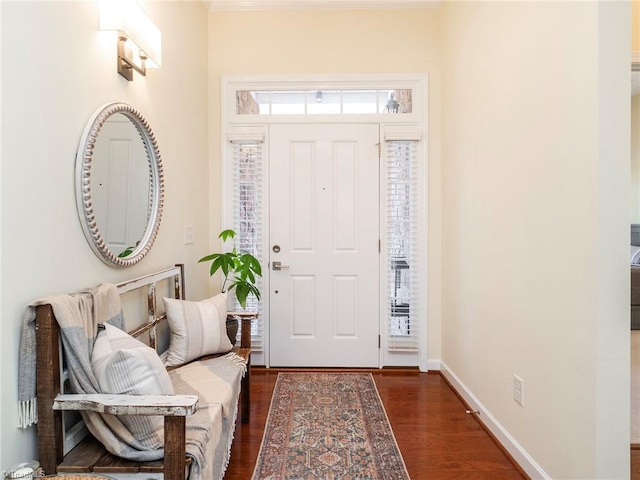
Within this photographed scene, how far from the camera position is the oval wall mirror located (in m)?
1.61

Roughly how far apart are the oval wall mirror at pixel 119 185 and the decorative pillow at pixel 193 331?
38cm

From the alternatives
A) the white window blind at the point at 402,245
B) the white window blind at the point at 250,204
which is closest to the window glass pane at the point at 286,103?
the white window blind at the point at 250,204

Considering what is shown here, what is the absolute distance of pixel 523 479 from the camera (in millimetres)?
1937

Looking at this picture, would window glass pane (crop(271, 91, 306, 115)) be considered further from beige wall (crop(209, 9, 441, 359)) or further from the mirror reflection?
the mirror reflection

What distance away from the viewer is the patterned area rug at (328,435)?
1.99m

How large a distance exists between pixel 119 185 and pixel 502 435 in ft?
7.86

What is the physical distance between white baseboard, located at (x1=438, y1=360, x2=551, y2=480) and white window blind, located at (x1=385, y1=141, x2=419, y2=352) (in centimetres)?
53

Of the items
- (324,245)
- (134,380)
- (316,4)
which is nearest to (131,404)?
(134,380)

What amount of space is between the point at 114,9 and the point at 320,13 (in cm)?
208

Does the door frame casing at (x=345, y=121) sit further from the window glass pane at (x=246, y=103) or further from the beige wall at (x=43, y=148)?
the beige wall at (x=43, y=148)

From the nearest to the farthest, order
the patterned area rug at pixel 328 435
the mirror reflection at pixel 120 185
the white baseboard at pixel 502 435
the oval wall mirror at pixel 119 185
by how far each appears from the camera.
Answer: the oval wall mirror at pixel 119 185 → the mirror reflection at pixel 120 185 → the white baseboard at pixel 502 435 → the patterned area rug at pixel 328 435

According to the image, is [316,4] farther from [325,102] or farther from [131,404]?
[131,404]

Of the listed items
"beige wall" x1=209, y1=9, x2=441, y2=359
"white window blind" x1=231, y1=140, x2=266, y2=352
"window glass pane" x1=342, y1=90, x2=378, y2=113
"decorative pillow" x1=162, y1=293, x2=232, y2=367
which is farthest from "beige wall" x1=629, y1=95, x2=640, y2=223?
"decorative pillow" x1=162, y1=293, x2=232, y2=367

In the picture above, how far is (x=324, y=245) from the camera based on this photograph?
3.41 meters
